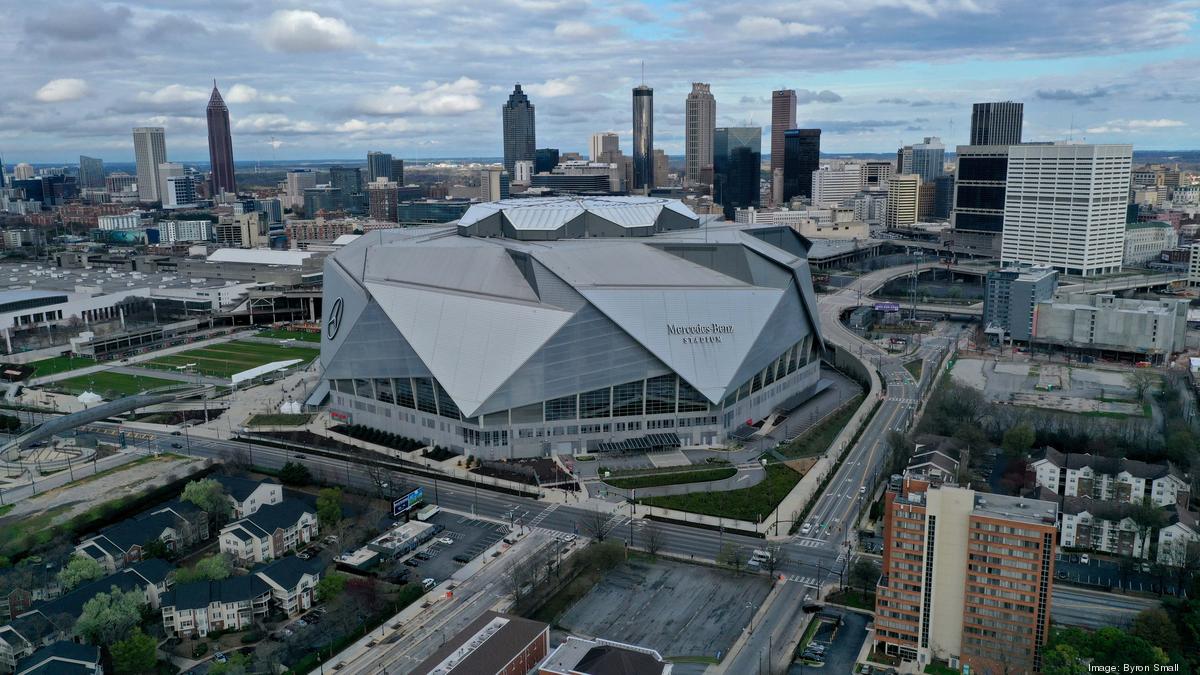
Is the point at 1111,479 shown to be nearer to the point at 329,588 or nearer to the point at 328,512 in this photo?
the point at 329,588

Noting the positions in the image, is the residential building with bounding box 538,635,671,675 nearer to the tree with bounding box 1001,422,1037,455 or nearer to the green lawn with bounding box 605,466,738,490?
the green lawn with bounding box 605,466,738,490

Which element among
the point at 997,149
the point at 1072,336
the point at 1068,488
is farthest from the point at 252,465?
the point at 997,149

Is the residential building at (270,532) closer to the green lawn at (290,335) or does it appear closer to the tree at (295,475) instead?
the tree at (295,475)

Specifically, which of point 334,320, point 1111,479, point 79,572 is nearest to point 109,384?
point 334,320

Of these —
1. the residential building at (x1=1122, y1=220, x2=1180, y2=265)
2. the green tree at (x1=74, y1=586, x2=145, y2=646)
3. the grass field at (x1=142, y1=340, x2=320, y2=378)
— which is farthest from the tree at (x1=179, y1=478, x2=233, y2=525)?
the residential building at (x1=1122, y1=220, x2=1180, y2=265)

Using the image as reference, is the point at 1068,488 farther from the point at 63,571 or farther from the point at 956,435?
the point at 63,571

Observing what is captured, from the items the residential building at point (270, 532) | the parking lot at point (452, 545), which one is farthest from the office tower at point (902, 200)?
the residential building at point (270, 532)
